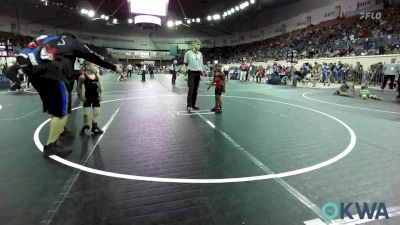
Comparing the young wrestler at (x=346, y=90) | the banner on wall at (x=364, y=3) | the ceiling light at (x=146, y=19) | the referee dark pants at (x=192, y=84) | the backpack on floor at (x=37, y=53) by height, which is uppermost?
the banner on wall at (x=364, y=3)

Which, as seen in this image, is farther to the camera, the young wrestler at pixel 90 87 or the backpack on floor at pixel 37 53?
the young wrestler at pixel 90 87

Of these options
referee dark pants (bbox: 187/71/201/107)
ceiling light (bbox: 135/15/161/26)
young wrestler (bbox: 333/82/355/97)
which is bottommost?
young wrestler (bbox: 333/82/355/97)

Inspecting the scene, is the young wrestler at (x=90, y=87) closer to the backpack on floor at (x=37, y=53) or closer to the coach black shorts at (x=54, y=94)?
the coach black shorts at (x=54, y=94)

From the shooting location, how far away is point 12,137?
516 centimetres

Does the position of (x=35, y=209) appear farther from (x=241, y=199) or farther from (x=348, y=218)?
(x=348, y=218)

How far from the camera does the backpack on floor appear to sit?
3.94 meters

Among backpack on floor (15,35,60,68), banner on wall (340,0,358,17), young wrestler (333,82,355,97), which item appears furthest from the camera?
banner on wall (340,0,358,17)

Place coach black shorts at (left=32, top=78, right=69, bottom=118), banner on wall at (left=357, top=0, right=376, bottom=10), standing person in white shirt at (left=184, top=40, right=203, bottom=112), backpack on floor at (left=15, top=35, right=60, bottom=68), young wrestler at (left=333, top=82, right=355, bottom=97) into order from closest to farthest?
backpack on floor at (left=15, top=35, right=60, bottom=68) → coach black shorts at (left=32, top=78, right=69, bottom=118) → standing person in white shirt at (left=184, top=40, right=203, bottom=112) → young wrestler at (left=333, top=82, right=355, bottom=97) → banner on wall at (left=357, top=0, right=376, bottom=10)

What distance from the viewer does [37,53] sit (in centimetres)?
397

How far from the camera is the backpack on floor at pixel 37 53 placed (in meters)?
3.94

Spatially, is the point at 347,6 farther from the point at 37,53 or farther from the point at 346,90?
the point at 37,53

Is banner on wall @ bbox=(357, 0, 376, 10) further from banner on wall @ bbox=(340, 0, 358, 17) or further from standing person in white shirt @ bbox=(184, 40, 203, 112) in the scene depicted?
standing person in white shirt @ bbox=(184, 40, 203, 112)

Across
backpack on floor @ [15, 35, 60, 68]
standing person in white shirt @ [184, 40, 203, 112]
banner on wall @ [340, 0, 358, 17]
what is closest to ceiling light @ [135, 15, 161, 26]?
banner on wall @ [340, 0, 358, 17]

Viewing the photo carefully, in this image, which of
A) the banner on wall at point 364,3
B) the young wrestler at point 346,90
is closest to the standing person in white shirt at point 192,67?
the young wrestler at point 346,90
